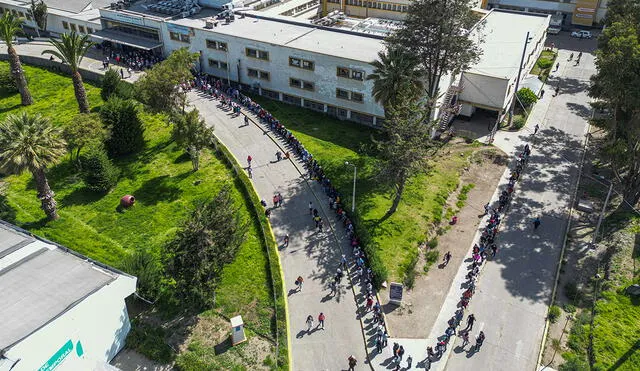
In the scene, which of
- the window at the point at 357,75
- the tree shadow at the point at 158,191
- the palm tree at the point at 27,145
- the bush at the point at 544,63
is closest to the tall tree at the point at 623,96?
the window at the point at 357,75

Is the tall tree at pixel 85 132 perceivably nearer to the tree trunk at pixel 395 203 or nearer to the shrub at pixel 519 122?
the tree trunk at pixel 395 203

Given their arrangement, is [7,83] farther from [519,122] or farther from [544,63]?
Answer: [544,63]

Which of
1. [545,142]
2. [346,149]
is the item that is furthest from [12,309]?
[545,142]

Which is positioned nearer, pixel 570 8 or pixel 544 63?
pixel 544 63

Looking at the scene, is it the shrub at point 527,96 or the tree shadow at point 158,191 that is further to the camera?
the shrub at point 527,96

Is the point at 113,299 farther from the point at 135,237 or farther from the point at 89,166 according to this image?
the point at 89,166

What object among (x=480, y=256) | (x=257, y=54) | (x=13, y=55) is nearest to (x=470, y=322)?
(x=480, y=256)

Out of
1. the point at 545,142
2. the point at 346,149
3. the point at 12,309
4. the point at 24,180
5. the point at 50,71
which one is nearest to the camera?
the point at 12,309
